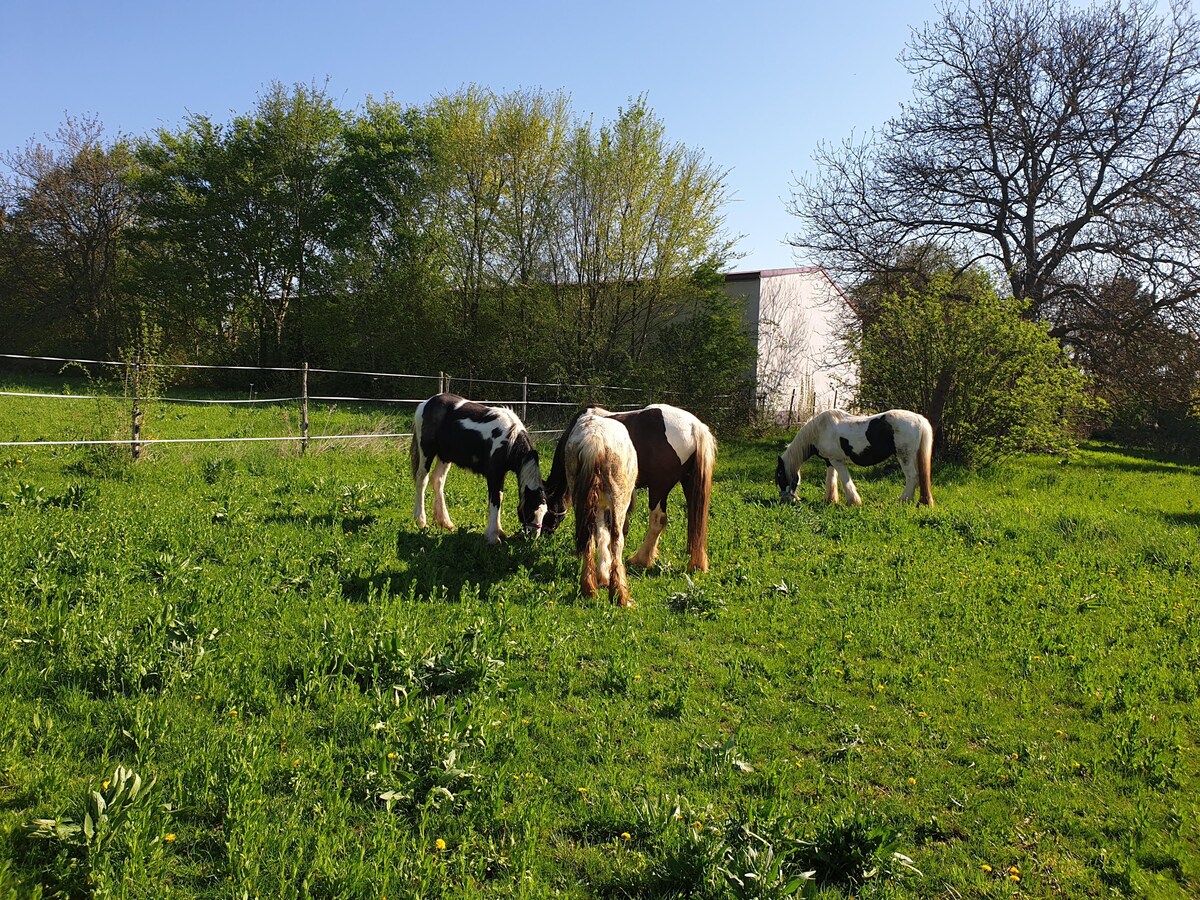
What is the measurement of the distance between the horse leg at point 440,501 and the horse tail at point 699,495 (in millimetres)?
2681

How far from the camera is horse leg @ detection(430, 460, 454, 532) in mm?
7711

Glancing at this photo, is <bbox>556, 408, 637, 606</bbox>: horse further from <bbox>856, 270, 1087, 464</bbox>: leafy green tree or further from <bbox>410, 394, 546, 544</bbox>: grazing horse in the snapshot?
<bbox>856, 270, 1087, 464</bbox>: leafy green tree

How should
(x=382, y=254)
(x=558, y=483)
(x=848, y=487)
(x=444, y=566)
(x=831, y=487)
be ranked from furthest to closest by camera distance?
(x=382, y=254)
(x=831, y=487)
(x=848, y=487)
(x=558, y=483)
(x=444, y=566)

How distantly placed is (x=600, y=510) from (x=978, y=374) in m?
11.5

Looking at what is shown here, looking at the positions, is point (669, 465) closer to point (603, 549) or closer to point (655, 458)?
point (655, 458)

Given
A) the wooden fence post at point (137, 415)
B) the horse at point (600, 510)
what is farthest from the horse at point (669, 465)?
the wooden fence post at point (137, 415)

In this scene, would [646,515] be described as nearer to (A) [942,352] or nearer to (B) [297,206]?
(A) [942,352]

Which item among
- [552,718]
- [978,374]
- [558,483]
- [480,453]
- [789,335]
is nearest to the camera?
[552,718]

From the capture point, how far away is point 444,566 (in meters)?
6.08

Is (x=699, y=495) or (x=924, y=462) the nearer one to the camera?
(x=699, y=495)

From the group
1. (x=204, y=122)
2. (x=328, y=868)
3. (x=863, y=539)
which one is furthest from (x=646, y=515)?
(x=204, y=122)

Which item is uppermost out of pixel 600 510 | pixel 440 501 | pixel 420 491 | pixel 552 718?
pixel 600 510

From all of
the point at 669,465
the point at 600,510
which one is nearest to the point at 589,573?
the point at 600,510

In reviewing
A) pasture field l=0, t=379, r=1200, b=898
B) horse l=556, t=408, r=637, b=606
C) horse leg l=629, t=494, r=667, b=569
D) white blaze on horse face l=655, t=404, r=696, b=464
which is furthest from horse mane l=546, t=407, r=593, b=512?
horse leg l=629, t=494, r=667, b=569
